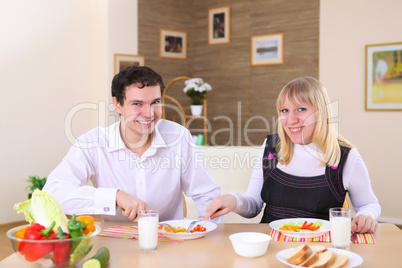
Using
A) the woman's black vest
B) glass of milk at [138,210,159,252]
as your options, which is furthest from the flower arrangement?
glass of milk at [138,210,159,252]

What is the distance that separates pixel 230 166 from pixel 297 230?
243 centimetres

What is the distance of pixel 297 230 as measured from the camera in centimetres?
179

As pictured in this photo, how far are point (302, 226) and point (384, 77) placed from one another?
3915 mm

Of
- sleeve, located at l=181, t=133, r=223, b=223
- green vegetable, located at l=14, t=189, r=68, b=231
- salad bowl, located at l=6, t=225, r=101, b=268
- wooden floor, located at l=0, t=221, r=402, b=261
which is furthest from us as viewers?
wooden floor, located at l=0, t=221, r=402, b=261

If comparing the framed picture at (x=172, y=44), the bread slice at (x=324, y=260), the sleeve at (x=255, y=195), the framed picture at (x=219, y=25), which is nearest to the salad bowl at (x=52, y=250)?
the bread slice at (x=324, y=260)

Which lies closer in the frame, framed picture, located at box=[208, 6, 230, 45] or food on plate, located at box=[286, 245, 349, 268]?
food on plate, located at box=[286, 245, 349, 268]

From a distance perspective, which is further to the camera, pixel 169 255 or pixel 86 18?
pixel 86 18

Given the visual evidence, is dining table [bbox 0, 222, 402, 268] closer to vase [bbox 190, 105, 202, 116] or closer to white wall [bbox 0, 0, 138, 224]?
white wall [bbox 0, 0, 138, 224]

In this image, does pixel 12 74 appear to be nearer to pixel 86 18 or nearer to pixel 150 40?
pixel 86 18

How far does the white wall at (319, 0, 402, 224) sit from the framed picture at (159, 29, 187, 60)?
2.01 m

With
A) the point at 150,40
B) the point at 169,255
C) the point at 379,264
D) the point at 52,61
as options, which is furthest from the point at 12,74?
the point at 379,264

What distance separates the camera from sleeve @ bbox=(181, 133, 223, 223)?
2418mm

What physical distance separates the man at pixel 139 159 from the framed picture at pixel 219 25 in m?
4.27

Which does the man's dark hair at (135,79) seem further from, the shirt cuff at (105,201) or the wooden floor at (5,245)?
the wooden floor at (5,245)
